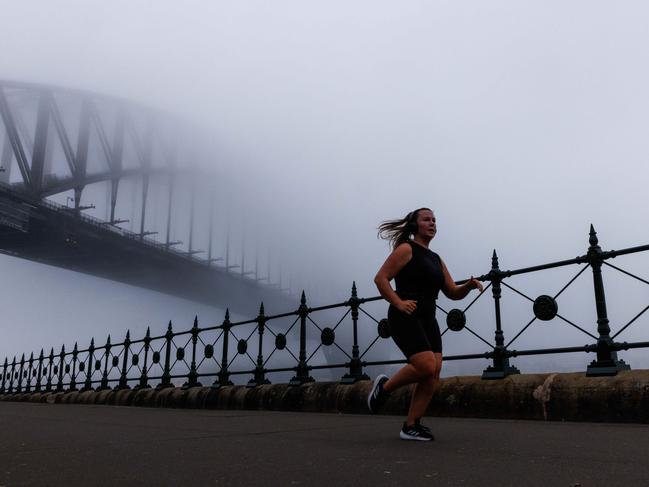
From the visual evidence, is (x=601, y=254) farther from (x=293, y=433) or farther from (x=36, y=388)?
(x=36, y=388)

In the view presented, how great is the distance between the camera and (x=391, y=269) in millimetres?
3557

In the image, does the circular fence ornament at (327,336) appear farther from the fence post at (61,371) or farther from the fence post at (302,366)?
the fence post at (61,371)

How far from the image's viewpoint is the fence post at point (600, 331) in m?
4.59

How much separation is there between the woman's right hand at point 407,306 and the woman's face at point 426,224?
58cm

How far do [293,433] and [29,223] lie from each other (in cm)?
3965

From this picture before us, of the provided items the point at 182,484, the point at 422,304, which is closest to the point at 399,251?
the point at 422,304

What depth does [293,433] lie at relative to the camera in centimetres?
404

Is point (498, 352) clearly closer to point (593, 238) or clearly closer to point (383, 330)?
point (593, 238)

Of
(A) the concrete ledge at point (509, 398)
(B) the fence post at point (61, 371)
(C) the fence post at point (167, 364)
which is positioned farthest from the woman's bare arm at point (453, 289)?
(B) the fence post at point (61, 371)

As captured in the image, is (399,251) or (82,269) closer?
(399,251)

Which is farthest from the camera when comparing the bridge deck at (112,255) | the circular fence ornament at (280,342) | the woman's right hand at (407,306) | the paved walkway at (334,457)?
the bridge deck at (112,255)

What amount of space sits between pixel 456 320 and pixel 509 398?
1009 millimetres

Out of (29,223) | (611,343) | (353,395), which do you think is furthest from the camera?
(29,223)

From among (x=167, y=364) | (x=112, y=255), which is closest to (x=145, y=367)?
(x=167, y=364)
